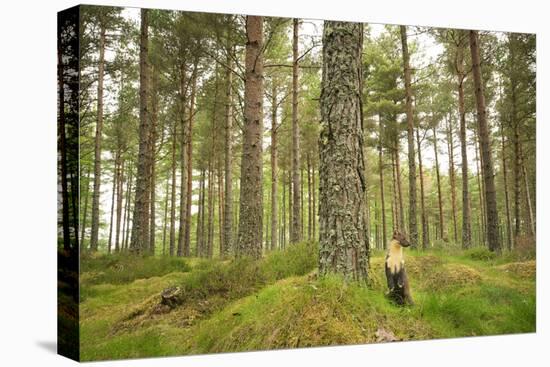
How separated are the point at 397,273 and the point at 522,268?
2298 mm

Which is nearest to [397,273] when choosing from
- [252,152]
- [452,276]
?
[452,276]

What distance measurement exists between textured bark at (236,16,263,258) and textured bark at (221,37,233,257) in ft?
0.56

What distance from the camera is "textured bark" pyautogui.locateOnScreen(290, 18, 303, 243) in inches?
322

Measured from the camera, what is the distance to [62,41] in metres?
7.22

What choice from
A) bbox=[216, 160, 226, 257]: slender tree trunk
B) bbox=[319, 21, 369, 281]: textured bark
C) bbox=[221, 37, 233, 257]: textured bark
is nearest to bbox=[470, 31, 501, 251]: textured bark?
bbox=[319, 21, 369, 281]: textured bark

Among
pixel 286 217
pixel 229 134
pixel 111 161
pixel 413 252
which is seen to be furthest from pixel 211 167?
pixel 413 252

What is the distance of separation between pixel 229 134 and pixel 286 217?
1.29 m

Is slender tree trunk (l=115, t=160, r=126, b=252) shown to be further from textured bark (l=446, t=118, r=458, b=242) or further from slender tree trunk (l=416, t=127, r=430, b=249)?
textured bark (l=446, t=118, r=458, b=242)

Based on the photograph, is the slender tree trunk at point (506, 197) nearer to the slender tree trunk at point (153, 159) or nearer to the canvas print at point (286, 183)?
the canvas print at point (286, 183)

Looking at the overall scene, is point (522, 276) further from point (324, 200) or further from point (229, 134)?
point (229, 134)

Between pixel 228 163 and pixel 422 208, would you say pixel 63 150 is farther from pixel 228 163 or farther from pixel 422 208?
pixel 422 208

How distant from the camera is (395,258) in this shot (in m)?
8.35

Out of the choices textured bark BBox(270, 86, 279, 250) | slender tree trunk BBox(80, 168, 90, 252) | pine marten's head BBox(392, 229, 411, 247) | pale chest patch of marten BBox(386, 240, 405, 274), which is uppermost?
textured bark BBox(270, 86, 279, 250)

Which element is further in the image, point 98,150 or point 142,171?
point 142,171
